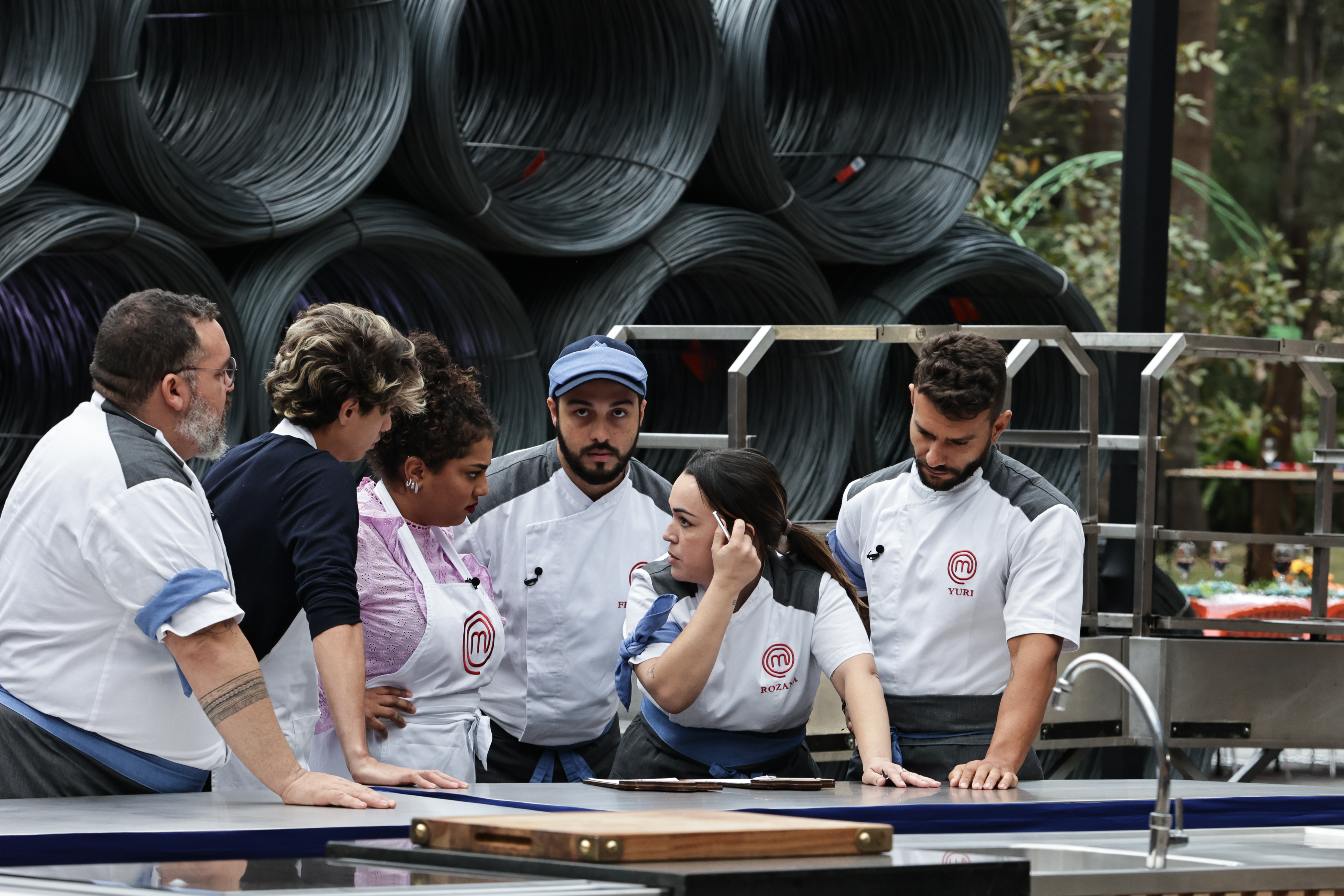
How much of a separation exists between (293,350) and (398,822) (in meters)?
0.88

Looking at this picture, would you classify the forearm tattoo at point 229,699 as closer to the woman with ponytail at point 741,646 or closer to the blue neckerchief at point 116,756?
the blue neckerchief at point 116,756

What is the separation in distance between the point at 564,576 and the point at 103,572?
1342 mm

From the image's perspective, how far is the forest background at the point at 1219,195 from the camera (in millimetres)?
12906

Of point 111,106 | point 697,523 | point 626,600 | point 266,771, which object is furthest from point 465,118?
point 266,771

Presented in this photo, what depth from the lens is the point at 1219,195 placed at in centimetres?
1473

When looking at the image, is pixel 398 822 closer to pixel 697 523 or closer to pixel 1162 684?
pixel 697 523

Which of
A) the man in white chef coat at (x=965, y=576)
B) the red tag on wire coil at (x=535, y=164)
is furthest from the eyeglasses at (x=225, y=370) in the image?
the red tag on wire coil at (x=535, y=164)

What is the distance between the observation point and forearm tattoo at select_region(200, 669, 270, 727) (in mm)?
2453

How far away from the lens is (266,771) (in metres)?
2.53

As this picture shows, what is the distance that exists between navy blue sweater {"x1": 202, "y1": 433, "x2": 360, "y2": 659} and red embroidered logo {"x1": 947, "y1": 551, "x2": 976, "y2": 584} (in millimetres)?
1286

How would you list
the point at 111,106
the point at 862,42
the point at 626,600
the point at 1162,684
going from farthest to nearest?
the point at 862,42 < the point at 1162,684 < the point at 111,106 < the point at 626,600

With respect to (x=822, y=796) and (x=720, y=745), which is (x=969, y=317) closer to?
(x=720, y=745)

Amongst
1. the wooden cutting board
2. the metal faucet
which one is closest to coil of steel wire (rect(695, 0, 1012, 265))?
the metal faucet

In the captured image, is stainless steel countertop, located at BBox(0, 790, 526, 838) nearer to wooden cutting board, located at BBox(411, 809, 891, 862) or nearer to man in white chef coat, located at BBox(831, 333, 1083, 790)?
wooden cutting board, located at BBox(411, 809, 891, 862)
